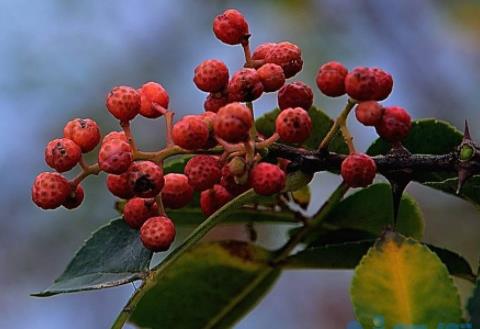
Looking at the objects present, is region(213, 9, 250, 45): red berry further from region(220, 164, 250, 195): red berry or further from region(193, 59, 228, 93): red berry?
region(220, 164, 250, 195): red berry

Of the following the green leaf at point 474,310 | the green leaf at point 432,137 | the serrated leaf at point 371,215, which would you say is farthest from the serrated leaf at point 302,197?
the green leaf at point 474,310

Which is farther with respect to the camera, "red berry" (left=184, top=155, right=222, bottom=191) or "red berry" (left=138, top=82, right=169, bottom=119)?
"red berry" (left=138, top=82, right=169, bottom=119)

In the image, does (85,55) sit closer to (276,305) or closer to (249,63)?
(276,305)

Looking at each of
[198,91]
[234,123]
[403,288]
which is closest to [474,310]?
[403,288]

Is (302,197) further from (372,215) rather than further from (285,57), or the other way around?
(285,57)

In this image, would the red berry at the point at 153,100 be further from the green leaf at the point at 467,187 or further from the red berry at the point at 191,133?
the green leaf at the point at 467,187

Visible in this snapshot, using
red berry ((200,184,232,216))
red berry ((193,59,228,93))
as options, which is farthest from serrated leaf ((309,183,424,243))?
red berry ((193,59,228,93))
